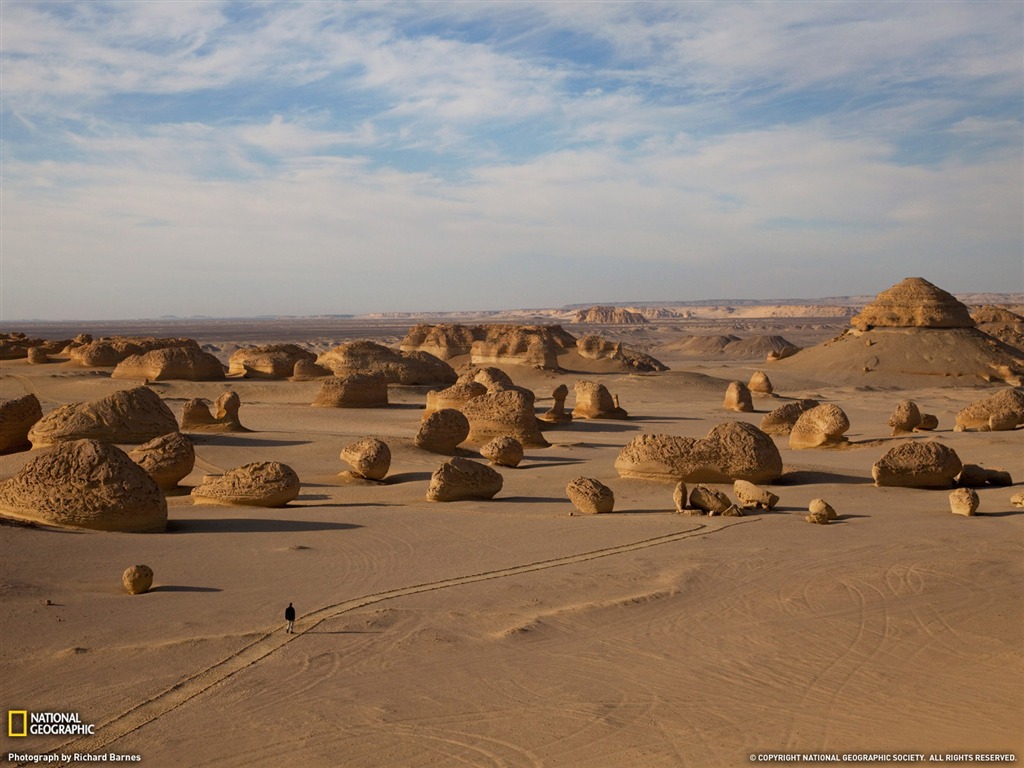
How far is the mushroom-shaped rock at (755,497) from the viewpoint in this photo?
10.9 metres

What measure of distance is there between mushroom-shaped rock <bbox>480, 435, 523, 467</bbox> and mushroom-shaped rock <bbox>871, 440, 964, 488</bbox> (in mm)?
4960

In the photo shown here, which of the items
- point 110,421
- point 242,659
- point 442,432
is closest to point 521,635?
point 242,659

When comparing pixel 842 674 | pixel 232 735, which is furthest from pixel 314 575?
pixel 842 674

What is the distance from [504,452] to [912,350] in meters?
25.4

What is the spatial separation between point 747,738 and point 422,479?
8.66 meters

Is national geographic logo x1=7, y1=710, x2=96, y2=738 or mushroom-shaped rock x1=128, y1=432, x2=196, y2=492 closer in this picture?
national geographic logo x1=7, y1=710, x2=96, y2=738

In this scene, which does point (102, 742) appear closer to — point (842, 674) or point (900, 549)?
point (842, 674)

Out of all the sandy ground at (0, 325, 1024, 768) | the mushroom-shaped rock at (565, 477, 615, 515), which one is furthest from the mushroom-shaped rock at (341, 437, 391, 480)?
the mushroom-shaped rock at (565, 477, 615, 515)

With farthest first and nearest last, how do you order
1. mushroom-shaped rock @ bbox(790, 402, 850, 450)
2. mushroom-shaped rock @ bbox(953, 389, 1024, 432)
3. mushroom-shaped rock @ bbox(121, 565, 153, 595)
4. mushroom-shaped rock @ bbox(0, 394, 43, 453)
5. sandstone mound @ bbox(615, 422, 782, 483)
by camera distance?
mushroom-shaped rock @ bbox(953, 389, 1024, 432) < mushroom-shaped rock @ bbox(790, 402, 850, 450) < mushroom-shaped rock @ bbox(0, 394, 43, 453) < sandstone mound @ bbox(615, 422, 782, 483) < mushroom-shaped rock @ bbox(121, 565, 153, 595)

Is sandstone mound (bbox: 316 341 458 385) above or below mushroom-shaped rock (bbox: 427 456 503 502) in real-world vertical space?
above

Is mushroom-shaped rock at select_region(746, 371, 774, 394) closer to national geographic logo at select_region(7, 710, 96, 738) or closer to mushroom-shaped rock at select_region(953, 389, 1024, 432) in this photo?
mushroom-shaped rock at select_region(953, 389, 1024, 432)

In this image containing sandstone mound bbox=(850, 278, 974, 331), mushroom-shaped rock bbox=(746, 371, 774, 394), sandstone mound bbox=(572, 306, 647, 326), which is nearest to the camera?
mushroom-shaped rock bbox=(746, 371, 774, 394)

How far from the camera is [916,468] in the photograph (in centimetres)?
1229

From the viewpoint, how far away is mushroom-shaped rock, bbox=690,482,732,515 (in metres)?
10.6
